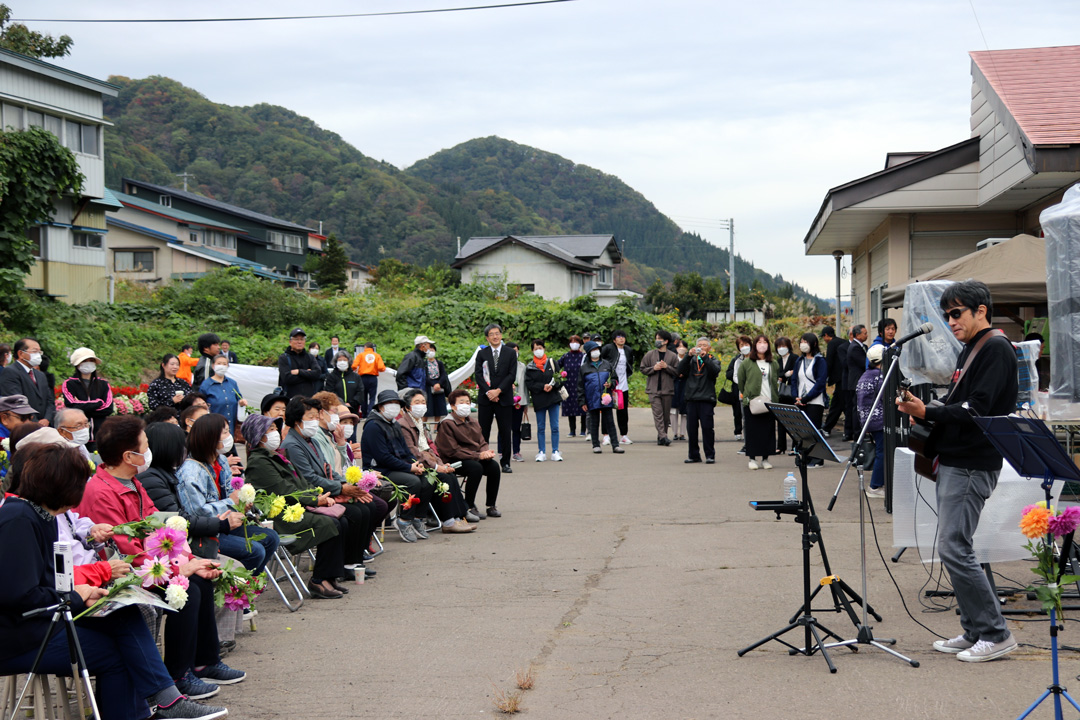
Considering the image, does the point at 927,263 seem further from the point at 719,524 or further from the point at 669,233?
the point at 669,233

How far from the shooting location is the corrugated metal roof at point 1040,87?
38.4 feet

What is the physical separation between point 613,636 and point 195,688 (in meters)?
2.58

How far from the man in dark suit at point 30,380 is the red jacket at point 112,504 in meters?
6.45

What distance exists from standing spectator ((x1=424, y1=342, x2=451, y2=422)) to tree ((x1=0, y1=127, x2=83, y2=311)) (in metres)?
15.6

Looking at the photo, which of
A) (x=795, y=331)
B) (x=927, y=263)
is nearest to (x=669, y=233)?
(x=795, y=331)

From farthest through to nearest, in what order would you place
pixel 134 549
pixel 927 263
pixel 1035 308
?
pixel 927 263 < pixel 1035 308 < pixel 134 549

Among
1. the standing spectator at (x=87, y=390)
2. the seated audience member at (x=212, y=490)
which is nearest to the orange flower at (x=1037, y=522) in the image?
the seated audience member at (x=212, y=490)

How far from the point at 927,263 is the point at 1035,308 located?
98.8 inches

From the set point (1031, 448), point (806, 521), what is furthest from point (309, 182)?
point (1031, 448)

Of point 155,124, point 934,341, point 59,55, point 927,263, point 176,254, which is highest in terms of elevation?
point 155,124

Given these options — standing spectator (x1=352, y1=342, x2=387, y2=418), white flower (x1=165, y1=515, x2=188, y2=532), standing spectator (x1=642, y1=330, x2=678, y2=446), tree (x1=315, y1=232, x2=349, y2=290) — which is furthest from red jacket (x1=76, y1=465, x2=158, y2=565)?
tree (x1=315, y1=232, x2=349, y2=290)

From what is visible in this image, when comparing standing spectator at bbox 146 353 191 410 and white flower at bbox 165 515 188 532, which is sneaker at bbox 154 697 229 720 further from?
standing spectator at bbox 146 353 191 410

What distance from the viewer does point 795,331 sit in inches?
1278

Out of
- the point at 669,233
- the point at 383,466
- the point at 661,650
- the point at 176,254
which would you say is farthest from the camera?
the point at 669,233
